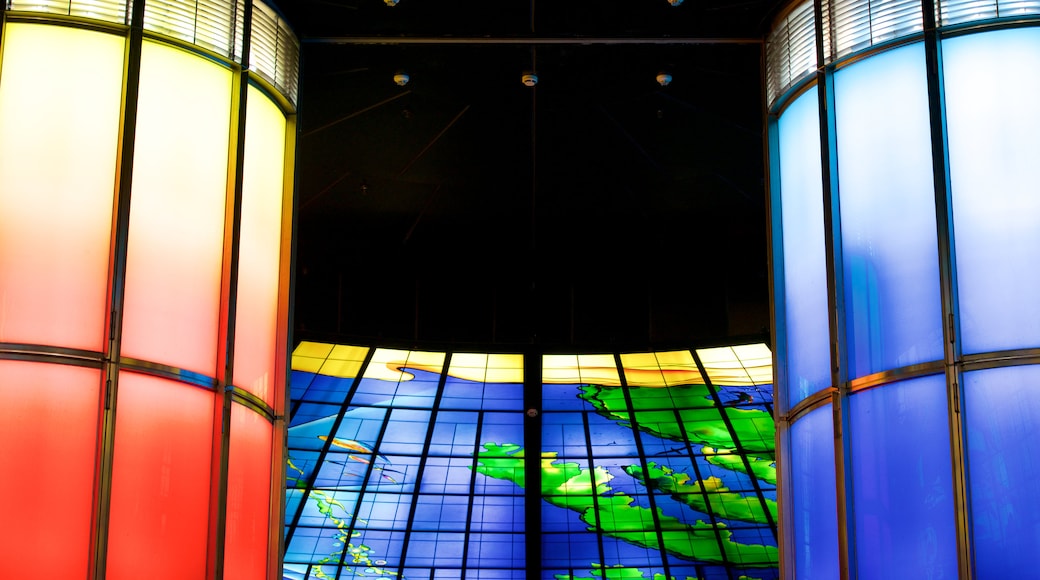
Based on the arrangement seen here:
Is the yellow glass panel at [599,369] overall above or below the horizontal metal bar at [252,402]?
above

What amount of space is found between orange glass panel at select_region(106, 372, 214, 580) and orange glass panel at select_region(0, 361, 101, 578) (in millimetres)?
205

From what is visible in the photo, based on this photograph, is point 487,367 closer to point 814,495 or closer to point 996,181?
point 814,495

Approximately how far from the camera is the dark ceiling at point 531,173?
12266 mm

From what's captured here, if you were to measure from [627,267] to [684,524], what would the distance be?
14.5ft

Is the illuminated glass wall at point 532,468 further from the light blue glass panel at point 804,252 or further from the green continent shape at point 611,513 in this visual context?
the light blue glass panel at point 804,252

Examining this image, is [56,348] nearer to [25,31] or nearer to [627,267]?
[25,31]

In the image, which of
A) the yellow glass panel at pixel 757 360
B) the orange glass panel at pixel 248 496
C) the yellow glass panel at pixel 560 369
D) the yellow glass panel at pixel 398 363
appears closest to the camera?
the orange glass panel at pixel 248 496

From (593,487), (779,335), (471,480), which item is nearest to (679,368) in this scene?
(593,487)

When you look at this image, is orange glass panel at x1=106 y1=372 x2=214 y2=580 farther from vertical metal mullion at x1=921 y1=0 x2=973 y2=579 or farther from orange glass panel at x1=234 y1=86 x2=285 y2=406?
vertical metal mullion at x1=921 y1=0 x2=973 y2=579

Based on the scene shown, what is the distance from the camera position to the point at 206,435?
940cm

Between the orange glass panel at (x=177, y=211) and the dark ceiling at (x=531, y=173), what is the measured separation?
1.45 m

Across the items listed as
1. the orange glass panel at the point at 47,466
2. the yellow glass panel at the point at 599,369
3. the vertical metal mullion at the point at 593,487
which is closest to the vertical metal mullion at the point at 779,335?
the orange glass panel at the point at 47,466

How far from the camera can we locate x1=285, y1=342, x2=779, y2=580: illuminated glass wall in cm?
1995

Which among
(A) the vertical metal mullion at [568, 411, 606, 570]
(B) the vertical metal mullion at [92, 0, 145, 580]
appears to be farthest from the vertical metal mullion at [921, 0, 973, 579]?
(A) the vertical metal mullion at [568, 411, 606, 570]
